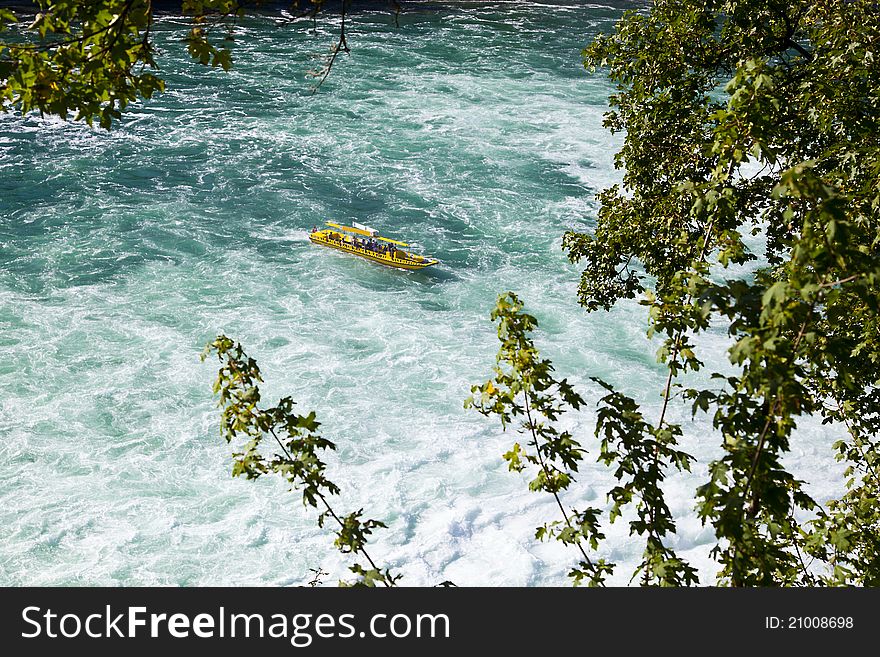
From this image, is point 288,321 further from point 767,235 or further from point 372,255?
point 767,235

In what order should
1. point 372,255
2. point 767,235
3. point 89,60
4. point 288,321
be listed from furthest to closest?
point 372,255, point 288,321, point 767,235, point 89,60

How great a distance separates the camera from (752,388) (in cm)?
379

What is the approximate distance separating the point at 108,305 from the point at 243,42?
27.4m

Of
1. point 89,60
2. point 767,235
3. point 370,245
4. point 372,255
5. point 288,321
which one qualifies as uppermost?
point 89,60

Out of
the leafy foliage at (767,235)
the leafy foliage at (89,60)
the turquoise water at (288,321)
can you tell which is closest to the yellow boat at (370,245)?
the turquoise water at (288,321)

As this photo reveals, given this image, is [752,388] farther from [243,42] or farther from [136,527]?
[243,42]

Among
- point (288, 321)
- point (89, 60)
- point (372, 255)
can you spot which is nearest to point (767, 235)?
point (89, 60)

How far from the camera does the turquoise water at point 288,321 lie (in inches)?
578

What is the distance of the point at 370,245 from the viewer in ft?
77.8

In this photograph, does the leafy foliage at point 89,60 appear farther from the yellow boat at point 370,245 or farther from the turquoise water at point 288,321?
the yellow boat at point 370,245

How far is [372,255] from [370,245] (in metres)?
0.26

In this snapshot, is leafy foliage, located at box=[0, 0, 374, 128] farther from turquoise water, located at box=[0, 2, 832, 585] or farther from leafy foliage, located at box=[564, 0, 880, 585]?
turquoise water, located at box=[0, 2, 832, 585]

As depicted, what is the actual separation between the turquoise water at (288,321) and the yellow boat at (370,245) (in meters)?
0.35
